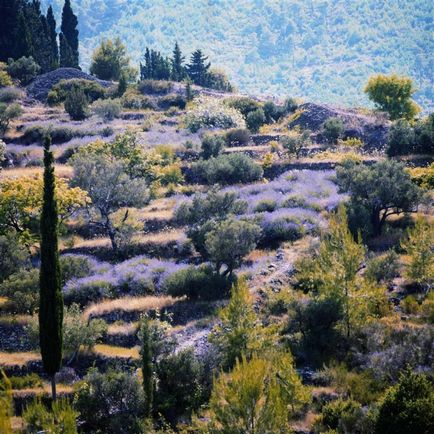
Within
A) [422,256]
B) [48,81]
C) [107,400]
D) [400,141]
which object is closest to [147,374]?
[107,400]

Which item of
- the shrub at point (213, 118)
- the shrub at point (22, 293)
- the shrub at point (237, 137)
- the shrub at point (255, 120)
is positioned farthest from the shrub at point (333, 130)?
the shrub at point (22, 293)

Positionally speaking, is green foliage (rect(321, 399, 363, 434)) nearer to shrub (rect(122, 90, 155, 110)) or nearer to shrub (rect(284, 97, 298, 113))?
shrub (rect(284, 97, 298, 113))

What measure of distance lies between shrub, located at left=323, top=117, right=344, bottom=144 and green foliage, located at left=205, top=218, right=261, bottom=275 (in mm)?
23574

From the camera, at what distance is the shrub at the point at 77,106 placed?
59.0 metres

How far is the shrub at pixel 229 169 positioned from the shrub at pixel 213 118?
39.8ft

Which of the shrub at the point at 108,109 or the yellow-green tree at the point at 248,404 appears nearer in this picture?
the yellow-green tree at the point at 248,404

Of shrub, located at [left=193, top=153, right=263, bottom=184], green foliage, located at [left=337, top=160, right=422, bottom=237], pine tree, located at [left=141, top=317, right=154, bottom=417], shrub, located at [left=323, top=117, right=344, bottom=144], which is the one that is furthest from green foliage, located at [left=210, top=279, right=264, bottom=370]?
shrub, located at [left=323, top=117, right=344, bottom=144]

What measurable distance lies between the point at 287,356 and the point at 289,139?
29.5 m

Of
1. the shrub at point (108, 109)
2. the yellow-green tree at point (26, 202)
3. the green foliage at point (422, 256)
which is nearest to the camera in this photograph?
the green foliage at point (422, 256)

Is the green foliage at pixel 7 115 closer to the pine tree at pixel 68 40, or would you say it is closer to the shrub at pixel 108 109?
the shrub at pixel 108 109

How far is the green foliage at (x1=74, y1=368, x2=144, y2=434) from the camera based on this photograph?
70.4 ft

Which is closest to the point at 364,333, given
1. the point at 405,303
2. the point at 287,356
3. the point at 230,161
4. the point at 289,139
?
the point at 405,303

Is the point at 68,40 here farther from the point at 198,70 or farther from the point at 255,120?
the point at 255,120

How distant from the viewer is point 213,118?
5666cm
